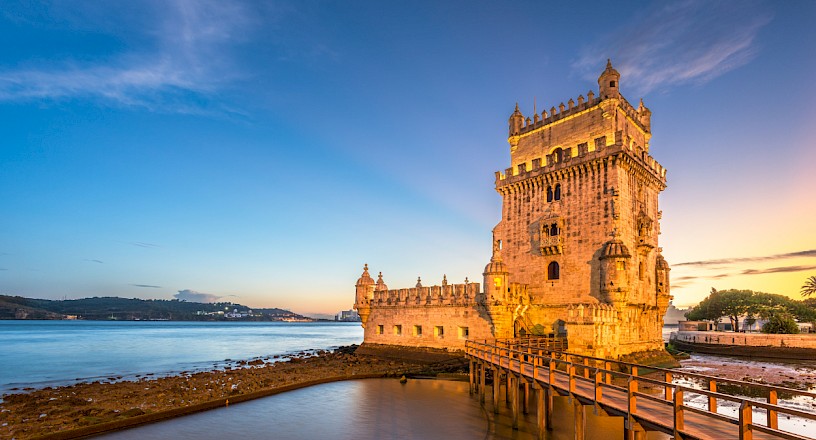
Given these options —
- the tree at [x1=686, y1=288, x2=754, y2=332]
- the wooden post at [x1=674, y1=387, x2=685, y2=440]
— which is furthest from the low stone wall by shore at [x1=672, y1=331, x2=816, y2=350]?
the wooden post at [x1=674, y1=387, x2=685, y2=440]

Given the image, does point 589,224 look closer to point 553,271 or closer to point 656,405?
point 553,271

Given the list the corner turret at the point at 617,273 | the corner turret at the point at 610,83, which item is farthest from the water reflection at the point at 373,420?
the corner turret at the point at 610,83

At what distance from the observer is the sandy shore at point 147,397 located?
18.9m

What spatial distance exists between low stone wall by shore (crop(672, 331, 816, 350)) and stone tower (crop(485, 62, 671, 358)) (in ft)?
80.0

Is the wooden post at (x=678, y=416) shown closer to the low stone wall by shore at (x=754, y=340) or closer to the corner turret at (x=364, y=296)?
the corner turret at (x=364, y=296)

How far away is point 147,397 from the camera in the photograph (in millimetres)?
25062

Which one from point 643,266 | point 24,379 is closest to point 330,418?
point 643,266

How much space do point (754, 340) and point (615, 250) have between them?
3601 centimetres

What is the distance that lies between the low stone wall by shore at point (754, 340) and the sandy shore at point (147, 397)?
40947 mm

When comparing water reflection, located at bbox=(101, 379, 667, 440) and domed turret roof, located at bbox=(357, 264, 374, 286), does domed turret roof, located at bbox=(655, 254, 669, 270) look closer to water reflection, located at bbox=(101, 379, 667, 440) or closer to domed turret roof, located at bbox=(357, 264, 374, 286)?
water reflection, located at bbox=(101, 379, 667, 440)

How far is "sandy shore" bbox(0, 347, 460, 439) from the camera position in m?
18.9

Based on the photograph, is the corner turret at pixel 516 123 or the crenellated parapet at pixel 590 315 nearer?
the crenellated parapet at pixel 590 315

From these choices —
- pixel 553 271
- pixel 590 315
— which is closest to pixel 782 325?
pixel 553 271

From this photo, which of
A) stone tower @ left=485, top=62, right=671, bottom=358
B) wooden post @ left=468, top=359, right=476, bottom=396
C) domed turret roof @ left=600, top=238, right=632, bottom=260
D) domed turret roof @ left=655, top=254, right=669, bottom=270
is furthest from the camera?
domed turret roof @ left=655, top=254, right=669, bottom=270
